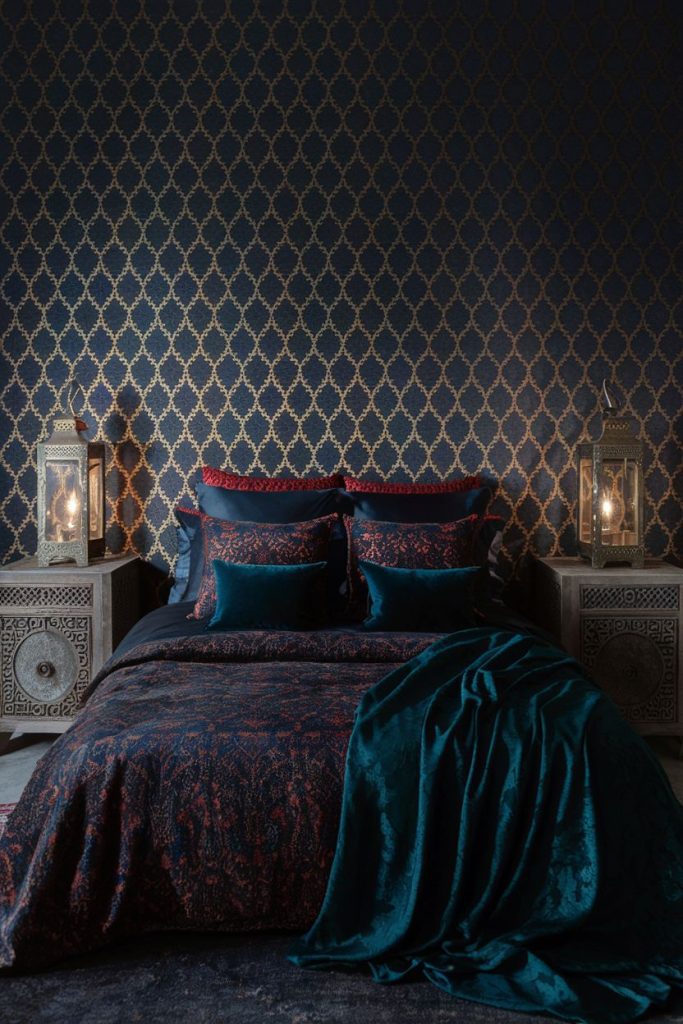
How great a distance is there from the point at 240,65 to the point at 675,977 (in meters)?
4.06

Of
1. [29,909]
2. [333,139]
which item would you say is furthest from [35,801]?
→ [333,139]

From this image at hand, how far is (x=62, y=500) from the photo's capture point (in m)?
3.99

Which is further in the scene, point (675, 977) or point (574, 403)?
point (574, 403)

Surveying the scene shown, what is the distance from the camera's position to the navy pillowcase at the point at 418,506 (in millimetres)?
3746

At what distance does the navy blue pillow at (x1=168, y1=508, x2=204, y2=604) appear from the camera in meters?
3.74

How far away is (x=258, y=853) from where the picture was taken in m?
2.06

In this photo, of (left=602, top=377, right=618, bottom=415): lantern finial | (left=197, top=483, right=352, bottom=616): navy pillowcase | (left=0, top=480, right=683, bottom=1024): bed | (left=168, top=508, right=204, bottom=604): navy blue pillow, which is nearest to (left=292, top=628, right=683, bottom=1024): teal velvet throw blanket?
(left=0, top=480, right=683, bottom=1024): bed

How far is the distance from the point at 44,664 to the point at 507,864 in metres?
2.39

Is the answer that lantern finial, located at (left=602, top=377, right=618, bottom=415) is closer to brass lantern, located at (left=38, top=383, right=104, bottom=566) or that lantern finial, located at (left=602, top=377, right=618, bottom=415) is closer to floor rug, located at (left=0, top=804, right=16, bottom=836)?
brass lantern, located at (left=38, top=383, right=104, bottom=566)

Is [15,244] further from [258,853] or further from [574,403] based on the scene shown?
[258,853]

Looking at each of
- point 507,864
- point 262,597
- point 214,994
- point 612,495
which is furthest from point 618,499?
point 214,994

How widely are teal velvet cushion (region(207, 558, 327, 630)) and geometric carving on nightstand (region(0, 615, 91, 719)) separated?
0.83 metres

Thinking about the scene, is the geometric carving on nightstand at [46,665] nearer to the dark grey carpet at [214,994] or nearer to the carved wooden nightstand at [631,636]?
the dark grey carpet at [214,994]

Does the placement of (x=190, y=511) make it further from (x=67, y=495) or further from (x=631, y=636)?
(x=631, y=636)
